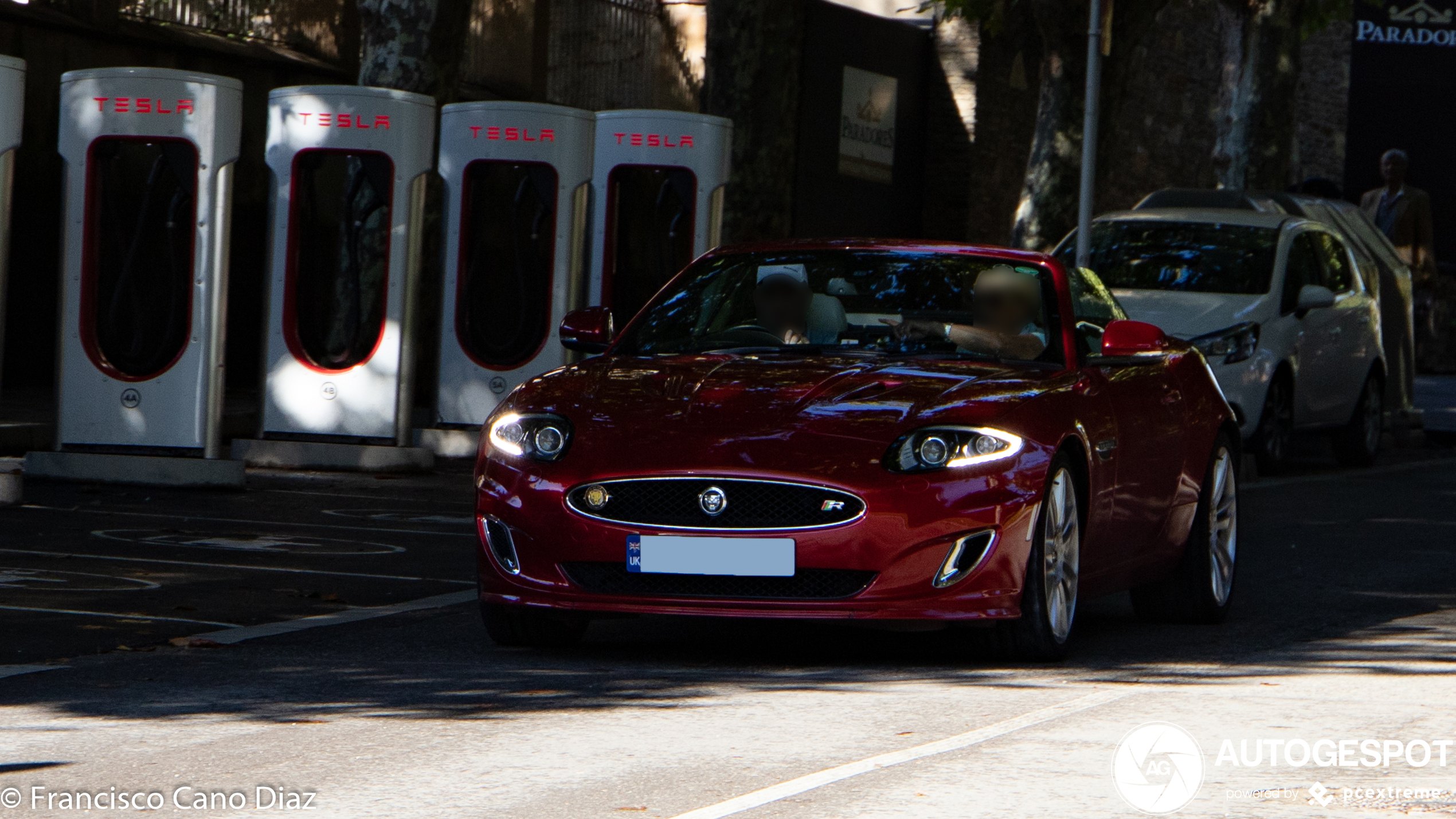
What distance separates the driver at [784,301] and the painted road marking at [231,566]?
1.88 metres

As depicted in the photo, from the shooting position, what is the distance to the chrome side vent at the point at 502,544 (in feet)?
23.2

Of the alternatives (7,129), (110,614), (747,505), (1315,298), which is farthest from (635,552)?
(1315,298)

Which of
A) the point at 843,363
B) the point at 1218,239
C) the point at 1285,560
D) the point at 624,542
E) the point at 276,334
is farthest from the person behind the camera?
the point at 1218,239

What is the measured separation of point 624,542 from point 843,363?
1107 mm

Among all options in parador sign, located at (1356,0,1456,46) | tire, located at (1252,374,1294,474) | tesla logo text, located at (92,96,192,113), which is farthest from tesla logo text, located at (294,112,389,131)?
parador sign, located at (1356,0,1456,46)

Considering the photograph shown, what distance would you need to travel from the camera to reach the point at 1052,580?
719 cm

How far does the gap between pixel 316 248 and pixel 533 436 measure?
7.81 m

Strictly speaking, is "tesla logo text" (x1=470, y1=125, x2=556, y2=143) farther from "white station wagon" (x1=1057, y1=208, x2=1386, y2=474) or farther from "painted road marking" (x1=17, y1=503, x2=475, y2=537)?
"painted road marking" (x1=17, y1=503, x2=475, y2=537)

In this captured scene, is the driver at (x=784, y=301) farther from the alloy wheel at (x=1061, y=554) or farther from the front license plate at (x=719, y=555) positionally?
the front license plate at (x=719, y=555)

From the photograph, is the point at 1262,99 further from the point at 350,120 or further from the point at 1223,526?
the point at 1223,526

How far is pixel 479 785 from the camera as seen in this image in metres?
5.15

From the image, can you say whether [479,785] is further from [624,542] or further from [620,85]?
[620,85]

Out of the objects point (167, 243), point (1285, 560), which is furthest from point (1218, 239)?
point (167, 243)

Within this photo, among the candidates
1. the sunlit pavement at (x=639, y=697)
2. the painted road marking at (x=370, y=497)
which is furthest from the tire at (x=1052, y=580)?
the painted road marking at (x=370, y=497)
